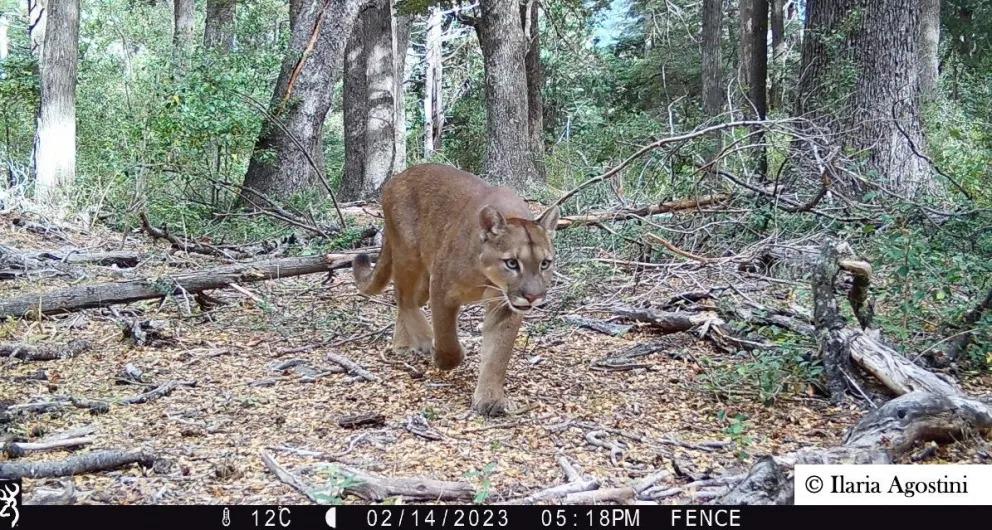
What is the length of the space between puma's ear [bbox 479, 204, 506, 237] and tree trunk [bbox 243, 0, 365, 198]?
279 inches

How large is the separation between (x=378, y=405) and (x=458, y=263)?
96 cm

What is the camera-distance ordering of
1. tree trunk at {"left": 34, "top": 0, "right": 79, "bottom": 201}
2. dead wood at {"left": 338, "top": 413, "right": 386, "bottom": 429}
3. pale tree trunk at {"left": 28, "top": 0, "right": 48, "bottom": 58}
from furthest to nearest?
pale tree trunk at {"left": 28, "top": 0, "right": 48, "bottom": 58}
tree trunk at {"left": 34, "top": 0, "right": 79, "bottom": 201}
dead wood at {"left": 338, "top": 413, "right": 386, "bottom": 429}

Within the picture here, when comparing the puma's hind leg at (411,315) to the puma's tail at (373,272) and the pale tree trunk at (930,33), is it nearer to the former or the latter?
the puma's tail at (373,272)

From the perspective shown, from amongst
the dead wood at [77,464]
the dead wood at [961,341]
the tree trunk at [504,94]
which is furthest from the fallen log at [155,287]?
the tree trunk at [504,94]

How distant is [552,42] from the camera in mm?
27844

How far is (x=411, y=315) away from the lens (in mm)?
6090

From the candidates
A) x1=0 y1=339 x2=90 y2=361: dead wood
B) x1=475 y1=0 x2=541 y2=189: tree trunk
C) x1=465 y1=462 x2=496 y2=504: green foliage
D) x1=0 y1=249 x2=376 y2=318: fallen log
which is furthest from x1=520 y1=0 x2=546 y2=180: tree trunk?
x1=465 y1=462 x2=496 y2=504: green foliage

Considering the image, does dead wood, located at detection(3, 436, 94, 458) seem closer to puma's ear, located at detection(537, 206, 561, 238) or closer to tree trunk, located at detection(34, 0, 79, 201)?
puma's ear, located at detection(537, 206, 561, 238)

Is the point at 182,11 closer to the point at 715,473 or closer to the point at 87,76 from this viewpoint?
the point at 87,76

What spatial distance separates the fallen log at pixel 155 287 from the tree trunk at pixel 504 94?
8.62 metres

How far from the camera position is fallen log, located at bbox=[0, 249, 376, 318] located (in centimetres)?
639

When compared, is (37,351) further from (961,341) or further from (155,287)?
(961,341)

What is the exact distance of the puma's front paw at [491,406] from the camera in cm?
Result: 470
